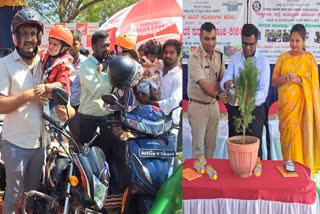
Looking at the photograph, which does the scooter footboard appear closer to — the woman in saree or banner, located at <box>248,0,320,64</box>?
the woman in saree

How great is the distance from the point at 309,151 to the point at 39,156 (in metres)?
1.69

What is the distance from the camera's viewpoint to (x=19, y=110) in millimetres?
2807

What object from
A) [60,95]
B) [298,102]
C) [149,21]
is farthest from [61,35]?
[149,21]

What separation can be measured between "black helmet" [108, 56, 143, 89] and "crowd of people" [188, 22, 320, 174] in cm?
50

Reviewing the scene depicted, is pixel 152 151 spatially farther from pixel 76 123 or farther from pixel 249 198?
pixel 76 123

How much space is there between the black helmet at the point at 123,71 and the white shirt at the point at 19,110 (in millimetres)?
497

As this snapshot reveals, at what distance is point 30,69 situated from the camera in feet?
9.37

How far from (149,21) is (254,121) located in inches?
252

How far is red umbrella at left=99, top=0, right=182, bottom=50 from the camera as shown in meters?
8.44


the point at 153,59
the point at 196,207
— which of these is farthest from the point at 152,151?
the point at 153,59

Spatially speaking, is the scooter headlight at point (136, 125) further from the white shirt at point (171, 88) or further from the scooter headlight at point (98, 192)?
the white shirt at point (171, 88)

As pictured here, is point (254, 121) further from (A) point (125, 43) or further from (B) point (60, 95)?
(A) point (125, 43)

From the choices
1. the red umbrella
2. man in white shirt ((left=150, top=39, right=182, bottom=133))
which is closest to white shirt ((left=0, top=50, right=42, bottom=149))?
man in white shirt ((left=150, top=39, right=182, bottom=133))

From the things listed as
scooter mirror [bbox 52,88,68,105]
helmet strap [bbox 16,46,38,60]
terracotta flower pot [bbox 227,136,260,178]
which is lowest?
terracotta flower pot [bbox 227,136,260,178]
